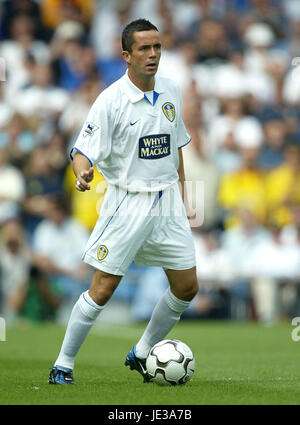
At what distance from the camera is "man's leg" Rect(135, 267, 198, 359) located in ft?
22.3

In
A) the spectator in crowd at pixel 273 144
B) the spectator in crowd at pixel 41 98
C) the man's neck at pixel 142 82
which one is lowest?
the man's neck at pixel 142 82

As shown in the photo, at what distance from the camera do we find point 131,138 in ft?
21.7

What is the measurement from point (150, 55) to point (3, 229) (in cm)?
800

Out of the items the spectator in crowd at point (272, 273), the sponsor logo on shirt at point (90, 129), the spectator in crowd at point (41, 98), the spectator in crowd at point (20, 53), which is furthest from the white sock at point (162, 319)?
the spectator in crowd at point (20, 53)

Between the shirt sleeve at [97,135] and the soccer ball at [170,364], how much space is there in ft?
4.90

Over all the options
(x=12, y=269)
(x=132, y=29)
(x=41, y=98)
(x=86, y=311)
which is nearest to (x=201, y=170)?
(x=41, y=98)

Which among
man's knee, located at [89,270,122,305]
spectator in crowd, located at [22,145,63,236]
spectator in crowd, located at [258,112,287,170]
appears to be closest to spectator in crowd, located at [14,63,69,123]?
spectator in crowd, located at [22,145,63,236]

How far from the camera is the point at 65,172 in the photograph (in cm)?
1500

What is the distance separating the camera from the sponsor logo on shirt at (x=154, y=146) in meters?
6.63

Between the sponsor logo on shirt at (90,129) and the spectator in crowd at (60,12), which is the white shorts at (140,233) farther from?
the spectator in crowd at (60,12)

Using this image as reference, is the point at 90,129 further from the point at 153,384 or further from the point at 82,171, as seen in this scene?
the point at 153,384

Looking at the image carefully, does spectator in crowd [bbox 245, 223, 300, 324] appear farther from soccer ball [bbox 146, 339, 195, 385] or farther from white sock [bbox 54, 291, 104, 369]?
white sock [bbox 54, 291, 104, 369]

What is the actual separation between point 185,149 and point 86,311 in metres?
8.52

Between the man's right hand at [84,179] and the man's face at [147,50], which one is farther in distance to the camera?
the man's face at [147,50]
